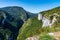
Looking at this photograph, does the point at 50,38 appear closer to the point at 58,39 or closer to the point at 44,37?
the point at 44,37

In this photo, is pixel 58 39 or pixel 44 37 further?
pixel 58 39

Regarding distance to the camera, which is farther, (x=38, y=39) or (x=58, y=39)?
(x=58, y=39)

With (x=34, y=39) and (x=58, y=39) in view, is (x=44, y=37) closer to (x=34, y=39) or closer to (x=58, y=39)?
(x=34, y=39)

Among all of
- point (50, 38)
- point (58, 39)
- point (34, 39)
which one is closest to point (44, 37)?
point (50, 38)

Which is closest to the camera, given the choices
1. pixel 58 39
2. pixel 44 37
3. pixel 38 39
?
pixel 44 37

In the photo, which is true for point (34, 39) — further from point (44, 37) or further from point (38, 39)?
point (44, 37)

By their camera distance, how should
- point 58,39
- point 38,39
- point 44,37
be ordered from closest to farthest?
point 44,37
point 38,39
point 58,39

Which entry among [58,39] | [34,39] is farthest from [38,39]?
[58,39]
